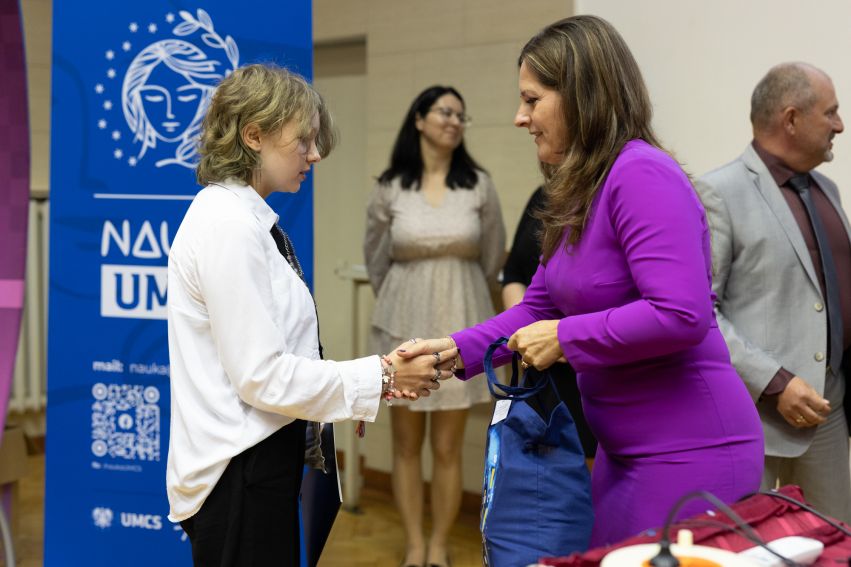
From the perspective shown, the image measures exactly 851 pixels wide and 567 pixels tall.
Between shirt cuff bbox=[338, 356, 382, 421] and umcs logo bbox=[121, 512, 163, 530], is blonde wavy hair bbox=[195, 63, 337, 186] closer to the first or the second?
shirt cuff bbox=[338, 356, 382, 421]

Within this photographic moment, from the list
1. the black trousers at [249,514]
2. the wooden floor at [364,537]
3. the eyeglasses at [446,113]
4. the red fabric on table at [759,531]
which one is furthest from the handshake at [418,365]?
the wooden floor at [364,537]

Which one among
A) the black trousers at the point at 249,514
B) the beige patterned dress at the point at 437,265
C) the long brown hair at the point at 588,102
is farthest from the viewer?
the beige patterned dress at the point at 437,265

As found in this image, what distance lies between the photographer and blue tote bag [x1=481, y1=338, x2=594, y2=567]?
4.51ft

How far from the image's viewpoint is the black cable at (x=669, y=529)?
37.0 inches

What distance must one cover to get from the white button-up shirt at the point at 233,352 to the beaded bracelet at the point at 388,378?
0.23ft

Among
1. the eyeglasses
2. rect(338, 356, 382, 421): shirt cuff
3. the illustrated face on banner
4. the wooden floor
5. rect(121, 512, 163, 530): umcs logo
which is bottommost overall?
the wooden floor

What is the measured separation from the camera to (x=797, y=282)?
2.55m

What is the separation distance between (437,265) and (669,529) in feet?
8.54

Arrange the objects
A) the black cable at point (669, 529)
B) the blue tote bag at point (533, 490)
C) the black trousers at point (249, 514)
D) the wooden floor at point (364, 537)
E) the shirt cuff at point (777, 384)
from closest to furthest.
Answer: the black cable at point (669, 529) → the blue tote bag at point (533, 490) → the black trousers at point (249, 514) → the shirt cuff at point (777, 384) → the wooden floor at point (364, 537)

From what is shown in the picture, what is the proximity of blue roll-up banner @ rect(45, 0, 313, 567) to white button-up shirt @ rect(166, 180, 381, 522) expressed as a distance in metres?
1.05

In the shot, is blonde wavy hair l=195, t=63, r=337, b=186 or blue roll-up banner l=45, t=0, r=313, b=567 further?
blue roll-up banner l=45, t=0, r=313, b=567

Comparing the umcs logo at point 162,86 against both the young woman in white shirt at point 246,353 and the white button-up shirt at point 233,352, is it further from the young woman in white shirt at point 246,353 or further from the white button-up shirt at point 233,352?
the white button-up shirt at point 233,352

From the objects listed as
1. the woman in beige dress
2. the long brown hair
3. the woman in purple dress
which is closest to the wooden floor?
the woman in beige dress

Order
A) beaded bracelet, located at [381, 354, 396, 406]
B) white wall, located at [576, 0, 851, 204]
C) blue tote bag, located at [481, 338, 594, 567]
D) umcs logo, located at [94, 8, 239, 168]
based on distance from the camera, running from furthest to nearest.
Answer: white wall, located at [576, 0, 851, 204]
umcs logo, located at [94, 8, 239, 168]
beaded bracelet, located at [381, 354, 396, 406]
blue tote bag, located at [481, 338, 594, 567]
